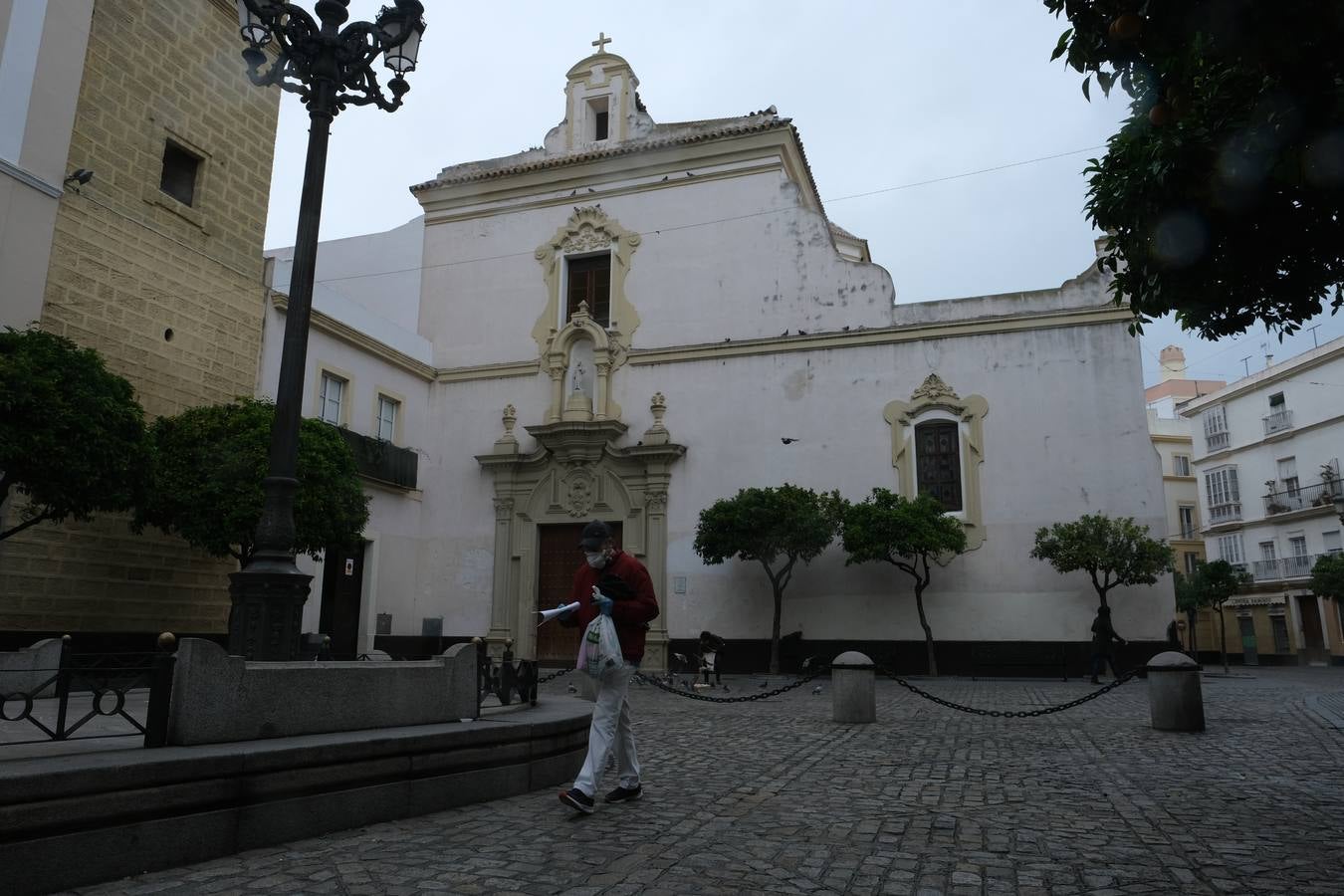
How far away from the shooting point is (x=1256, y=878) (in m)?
4.13

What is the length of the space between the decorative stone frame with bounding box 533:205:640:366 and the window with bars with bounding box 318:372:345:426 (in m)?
4.72

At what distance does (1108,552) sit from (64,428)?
50.5ft

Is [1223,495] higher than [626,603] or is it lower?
higher

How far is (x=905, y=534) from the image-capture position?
16.7 meters

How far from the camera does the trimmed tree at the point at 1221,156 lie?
3.53 metres

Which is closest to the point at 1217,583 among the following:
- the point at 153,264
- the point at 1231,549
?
the point at 1231,549

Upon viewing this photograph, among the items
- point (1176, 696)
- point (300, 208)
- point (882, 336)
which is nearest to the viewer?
point (300, 208)

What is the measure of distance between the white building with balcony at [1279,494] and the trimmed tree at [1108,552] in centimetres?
2126

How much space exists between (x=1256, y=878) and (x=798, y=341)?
16402 mm

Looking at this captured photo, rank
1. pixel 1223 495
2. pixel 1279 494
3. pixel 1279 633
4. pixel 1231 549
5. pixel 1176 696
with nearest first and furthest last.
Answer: pixel 1176 696 < pixel 1279 494 < pixel 1279 633 < pixel 1231 549 < pixel 1223 495

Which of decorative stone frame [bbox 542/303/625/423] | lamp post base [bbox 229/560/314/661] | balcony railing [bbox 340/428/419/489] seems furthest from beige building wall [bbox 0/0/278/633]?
lamp post base [bbox 229/560/314/661]

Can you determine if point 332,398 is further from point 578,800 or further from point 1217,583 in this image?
point 1217,583

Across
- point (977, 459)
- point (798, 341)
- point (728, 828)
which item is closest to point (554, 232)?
point (798, 341)

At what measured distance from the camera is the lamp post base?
5945 mm
